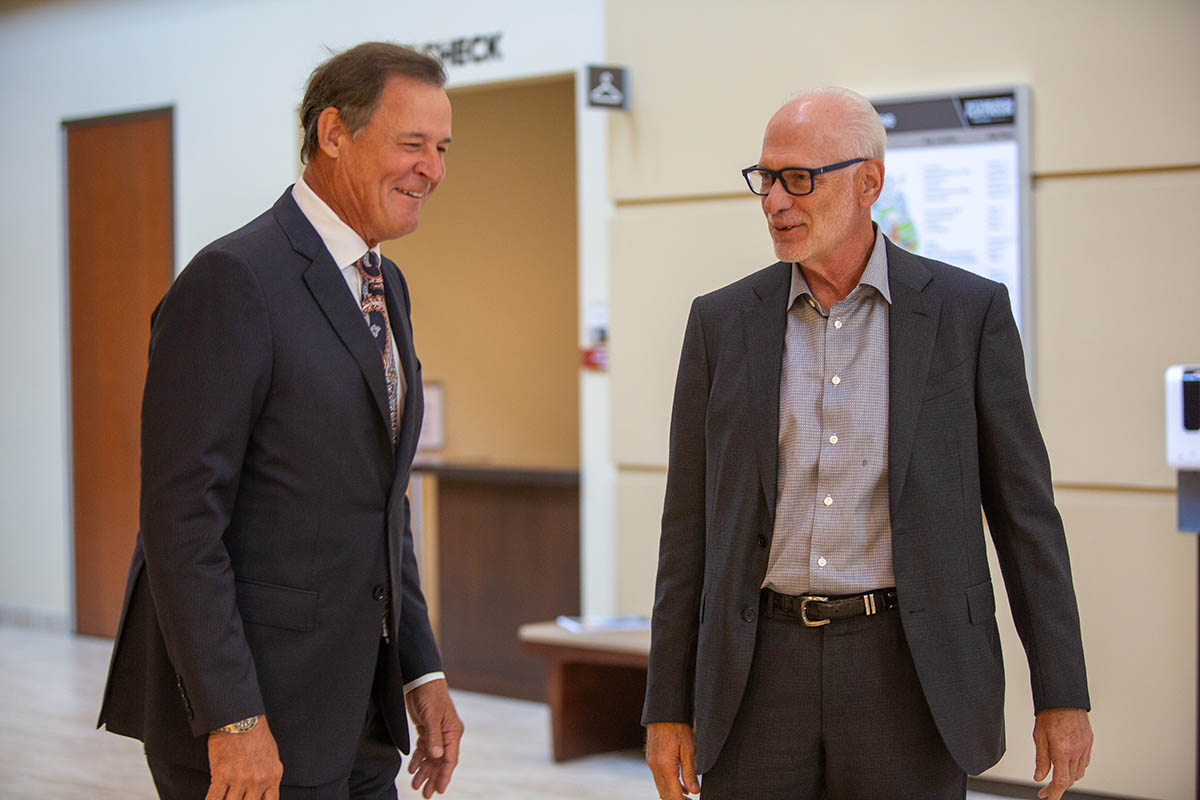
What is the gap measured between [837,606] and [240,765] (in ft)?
2.95

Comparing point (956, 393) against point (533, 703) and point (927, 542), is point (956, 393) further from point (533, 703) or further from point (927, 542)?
point (533, 703)

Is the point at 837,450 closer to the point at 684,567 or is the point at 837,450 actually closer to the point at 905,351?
the point at 905,351

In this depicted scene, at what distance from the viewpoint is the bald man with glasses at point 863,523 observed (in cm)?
192

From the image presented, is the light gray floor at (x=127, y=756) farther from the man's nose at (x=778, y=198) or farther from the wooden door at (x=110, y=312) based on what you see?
the man's nose at (x=778, y=198)

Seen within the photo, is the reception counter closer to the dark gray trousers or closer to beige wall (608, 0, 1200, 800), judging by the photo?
beige wall (608, 0, 1200, 800)

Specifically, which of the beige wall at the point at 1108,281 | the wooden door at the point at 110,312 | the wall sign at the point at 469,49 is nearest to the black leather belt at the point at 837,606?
the beige wall at the point at 1108,281

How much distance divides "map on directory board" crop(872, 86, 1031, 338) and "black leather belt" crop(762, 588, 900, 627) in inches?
104

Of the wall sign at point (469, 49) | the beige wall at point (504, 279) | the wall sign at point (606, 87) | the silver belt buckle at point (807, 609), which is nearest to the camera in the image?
the silver belt buckle at point (807, 609)

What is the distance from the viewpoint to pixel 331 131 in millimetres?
1867

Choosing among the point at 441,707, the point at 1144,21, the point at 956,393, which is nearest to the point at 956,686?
the point at 956,393

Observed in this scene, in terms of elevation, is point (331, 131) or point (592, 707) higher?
point (331, 131)

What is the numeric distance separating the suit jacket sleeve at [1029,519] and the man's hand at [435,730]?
3.05 feet

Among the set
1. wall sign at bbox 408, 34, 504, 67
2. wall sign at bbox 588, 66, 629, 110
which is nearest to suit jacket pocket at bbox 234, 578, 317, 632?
wall sign at bbox 588, 66, 629, 110

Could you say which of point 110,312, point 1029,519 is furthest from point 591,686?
point 110,312
